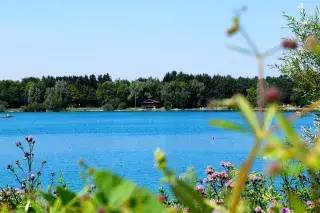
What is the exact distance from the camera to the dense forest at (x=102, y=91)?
101 meters

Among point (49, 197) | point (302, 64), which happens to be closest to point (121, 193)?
point (49, 197)

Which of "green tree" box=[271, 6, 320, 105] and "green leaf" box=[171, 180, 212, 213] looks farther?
"green tree" box=[271, 6, 320, 105]

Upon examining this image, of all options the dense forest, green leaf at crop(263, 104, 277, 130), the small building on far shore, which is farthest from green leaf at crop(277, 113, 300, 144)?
the small building on far shore

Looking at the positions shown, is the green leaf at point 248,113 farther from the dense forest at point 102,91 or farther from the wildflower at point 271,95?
the dense forest at point 102,91

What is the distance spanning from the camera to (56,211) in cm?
64

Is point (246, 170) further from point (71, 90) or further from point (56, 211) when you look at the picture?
point (71, 90)

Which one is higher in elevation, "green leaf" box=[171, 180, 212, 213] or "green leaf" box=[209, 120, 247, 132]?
"green leaf" box=[209, 120, 247, 132]

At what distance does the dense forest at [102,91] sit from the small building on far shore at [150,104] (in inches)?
43.1

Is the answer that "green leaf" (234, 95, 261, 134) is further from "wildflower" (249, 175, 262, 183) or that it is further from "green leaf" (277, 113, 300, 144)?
"wildflower" (249, 175, 262, 183)

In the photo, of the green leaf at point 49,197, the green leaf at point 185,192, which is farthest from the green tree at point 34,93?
the green leaf at point 185,192

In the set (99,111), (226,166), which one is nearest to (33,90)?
(99,111)

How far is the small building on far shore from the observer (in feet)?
365

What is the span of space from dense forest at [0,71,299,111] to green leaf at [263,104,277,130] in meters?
94.5

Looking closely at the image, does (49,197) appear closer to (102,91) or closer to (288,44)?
(288,44)
